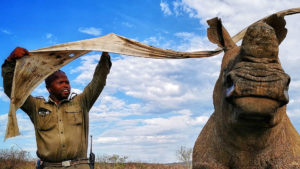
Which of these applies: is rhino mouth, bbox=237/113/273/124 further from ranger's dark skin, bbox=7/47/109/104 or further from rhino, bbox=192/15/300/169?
ranger's dark skin, bbox=7/47/109/104

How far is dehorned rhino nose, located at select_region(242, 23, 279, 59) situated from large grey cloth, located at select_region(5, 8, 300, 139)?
1753mm

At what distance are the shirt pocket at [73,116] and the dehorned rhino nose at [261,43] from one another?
3.46m

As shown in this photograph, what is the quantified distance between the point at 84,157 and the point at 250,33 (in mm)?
3687

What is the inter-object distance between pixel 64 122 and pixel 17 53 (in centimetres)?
132

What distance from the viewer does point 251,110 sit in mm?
2166

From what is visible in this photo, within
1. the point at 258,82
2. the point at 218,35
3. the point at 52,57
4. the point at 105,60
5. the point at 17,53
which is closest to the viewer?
the point at 258,82

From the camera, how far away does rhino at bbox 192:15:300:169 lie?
84.7 inches

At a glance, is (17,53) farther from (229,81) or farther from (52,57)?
(229,81)

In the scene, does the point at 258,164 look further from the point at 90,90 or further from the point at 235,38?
the point at 90,90

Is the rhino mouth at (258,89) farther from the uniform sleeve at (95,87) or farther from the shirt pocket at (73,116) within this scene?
the shirt pocket at (73,116)

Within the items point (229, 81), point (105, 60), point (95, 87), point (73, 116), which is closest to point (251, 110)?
point (229, 81)

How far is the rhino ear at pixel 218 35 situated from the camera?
339 cm

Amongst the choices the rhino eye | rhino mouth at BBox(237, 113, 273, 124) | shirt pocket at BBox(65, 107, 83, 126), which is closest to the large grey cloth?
shirt pocket at BBox(65, 107, 83, 126)

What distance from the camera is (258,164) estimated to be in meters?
2.80
